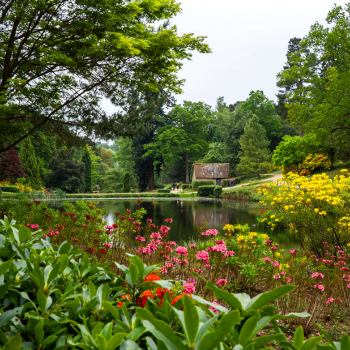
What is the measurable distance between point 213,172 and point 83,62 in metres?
26.8

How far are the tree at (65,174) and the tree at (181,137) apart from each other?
8.27 meters

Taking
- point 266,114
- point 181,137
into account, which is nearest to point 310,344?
point 181,137

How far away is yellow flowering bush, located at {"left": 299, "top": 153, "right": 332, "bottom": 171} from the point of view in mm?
21047

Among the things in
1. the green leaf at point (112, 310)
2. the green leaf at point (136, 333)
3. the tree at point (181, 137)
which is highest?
the tree at point (181, 137)

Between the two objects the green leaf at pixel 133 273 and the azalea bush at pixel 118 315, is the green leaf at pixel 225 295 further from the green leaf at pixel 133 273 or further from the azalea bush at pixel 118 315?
the green leaf at pixel 133 273

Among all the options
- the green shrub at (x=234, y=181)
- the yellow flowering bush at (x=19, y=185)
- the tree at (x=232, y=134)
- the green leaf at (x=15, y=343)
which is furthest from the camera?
the tree at (x=232, y=134)

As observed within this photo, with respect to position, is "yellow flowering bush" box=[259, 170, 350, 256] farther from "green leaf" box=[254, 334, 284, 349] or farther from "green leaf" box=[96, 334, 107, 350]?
"green leaf" box=[96, 334, 107, 350]

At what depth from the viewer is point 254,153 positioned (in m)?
28.2

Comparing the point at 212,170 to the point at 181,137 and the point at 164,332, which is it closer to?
the point at 181,137

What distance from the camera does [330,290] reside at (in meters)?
3.31

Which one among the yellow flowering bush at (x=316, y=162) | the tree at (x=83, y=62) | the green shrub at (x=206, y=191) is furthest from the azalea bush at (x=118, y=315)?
the green shrub at (x=206, y=191)

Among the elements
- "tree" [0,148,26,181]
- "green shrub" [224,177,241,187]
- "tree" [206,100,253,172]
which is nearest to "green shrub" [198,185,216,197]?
"green shrub" [224,177,241,187]

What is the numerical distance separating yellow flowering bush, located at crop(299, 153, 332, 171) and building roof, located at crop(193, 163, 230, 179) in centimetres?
1083

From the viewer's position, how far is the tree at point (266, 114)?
35.9 meters
